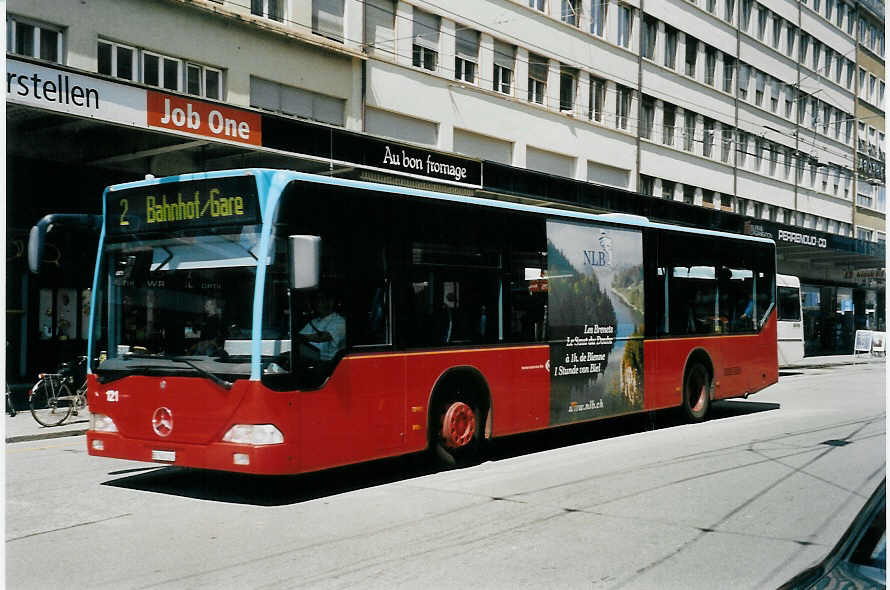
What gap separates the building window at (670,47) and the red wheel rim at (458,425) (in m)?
32.8

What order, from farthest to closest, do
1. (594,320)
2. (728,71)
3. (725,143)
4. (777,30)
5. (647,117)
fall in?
(777,30) < (728,71) < (725,143) < (647,117) < (594,320)

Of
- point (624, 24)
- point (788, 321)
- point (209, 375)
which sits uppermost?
point (624, 24)

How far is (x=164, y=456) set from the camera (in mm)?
8734

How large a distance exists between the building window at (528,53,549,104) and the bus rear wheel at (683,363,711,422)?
17.8m

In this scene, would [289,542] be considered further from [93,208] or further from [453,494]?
[93,208]

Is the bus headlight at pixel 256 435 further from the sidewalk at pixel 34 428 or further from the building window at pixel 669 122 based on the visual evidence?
the building window at pixel 669 122

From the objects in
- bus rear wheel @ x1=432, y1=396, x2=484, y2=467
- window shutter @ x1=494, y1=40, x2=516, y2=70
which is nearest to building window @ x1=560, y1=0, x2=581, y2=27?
window shutter @ x1=494, y1=40, x2=516, y2=70

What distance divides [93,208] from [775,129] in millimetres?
38808

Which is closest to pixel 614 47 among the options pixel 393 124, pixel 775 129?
pixel 393 124

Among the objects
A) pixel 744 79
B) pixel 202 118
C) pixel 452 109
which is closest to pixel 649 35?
pixel 744 79

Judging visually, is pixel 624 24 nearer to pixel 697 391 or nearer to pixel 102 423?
pixel 697 391

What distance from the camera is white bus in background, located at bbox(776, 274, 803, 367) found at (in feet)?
98.3

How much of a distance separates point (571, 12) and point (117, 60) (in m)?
18.8

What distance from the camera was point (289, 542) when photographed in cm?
713
